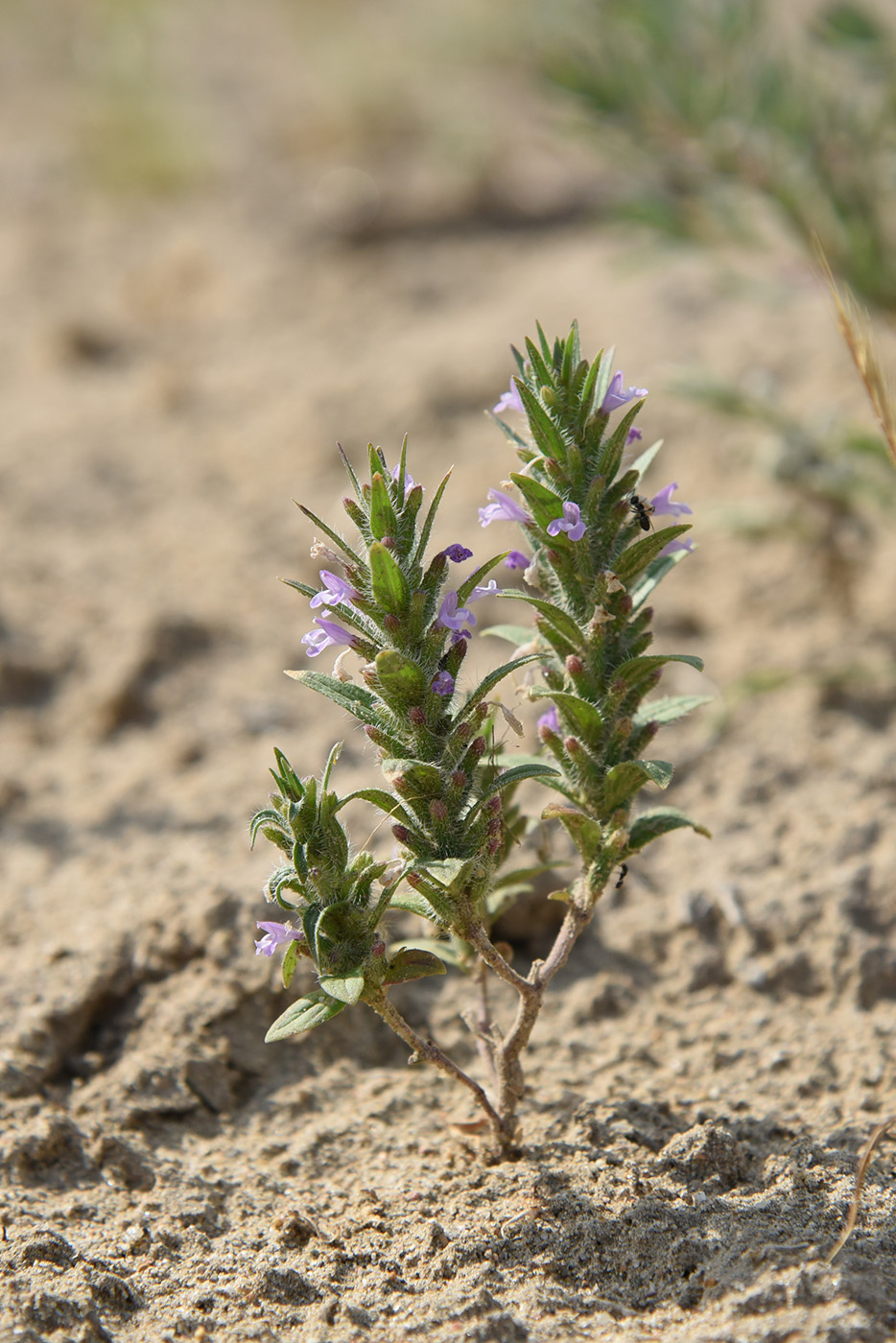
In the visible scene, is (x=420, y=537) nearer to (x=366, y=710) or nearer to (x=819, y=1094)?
(x=366, y=710)

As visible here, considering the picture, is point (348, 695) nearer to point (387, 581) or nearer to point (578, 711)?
point (387, 581)

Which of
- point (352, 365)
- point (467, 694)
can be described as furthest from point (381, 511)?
point (352, 365)

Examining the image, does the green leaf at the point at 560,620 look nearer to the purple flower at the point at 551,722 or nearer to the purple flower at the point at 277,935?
the purple flower at the point at 551,722

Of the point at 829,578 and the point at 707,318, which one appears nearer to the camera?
the point at 829,578

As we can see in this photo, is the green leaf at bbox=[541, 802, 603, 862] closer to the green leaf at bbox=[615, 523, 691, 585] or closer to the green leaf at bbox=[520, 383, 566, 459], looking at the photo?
the green leaf at bbox=[615, 523, 691, 585]

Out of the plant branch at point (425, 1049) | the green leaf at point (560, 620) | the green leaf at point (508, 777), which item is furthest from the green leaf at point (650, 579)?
the plant branch at point (425, 1049)

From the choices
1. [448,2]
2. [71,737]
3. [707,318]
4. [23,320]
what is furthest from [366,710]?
[448,2]
